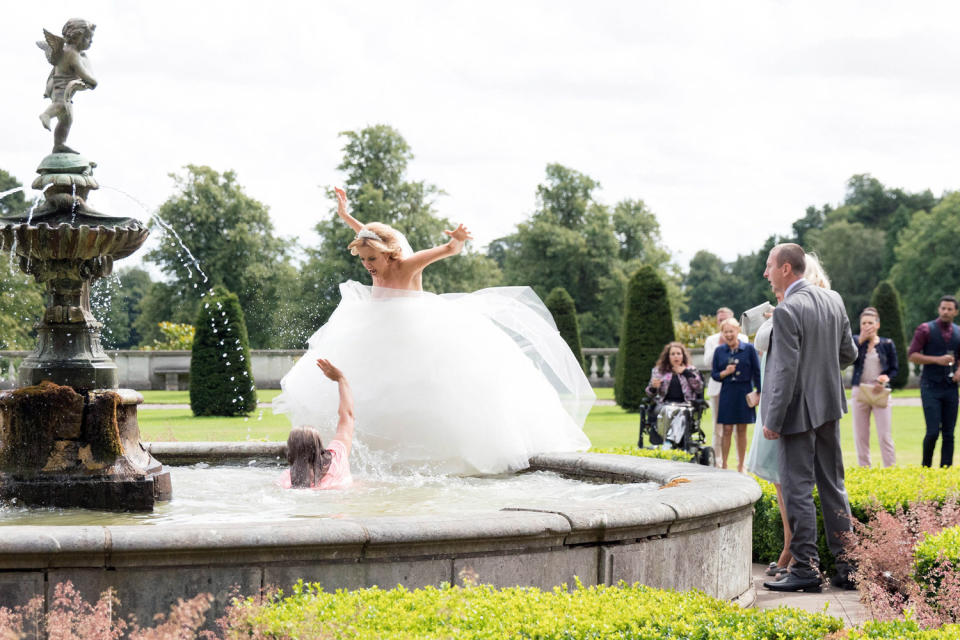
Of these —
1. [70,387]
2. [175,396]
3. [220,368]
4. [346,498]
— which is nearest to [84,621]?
[70,387]

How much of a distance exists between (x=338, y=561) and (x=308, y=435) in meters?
2.52

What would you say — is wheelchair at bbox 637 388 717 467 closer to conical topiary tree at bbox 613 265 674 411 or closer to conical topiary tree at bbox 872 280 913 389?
conical topiary tree at bbox 613 265 674 411

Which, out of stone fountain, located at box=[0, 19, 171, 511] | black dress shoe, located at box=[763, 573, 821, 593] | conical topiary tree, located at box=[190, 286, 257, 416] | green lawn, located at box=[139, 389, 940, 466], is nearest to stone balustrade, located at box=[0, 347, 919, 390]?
green lawn, located at box=[139, 389, 940, 466]

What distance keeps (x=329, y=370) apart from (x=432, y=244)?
4205cm

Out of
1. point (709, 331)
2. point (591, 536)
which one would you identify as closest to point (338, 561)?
point (591, 536)

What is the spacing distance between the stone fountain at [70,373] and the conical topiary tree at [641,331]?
61.0 ft

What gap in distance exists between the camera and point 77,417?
6.38 metres

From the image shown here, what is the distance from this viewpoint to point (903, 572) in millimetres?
5652

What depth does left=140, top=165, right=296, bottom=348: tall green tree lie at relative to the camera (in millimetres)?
52906

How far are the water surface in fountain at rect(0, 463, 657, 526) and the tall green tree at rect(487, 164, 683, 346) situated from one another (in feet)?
159

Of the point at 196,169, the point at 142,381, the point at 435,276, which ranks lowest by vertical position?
the point at 142,381

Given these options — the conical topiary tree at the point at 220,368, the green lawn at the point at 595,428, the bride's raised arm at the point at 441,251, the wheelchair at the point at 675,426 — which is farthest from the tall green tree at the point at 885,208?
the bride's raised arm at the point at 441,251

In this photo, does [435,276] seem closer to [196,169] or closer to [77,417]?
[196,169]

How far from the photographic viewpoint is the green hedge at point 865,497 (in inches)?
281
